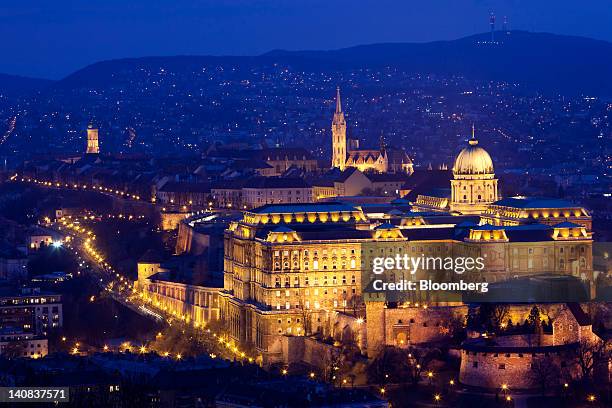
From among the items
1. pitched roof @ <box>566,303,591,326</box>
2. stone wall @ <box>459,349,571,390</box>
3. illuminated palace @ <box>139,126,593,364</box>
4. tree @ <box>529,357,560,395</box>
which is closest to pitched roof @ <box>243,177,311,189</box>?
illuminated palace @ <box>139,126,593,364</box>

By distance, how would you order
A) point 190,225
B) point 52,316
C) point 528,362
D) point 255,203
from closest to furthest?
point 528,362 < point 52,316 < point 190,225 < point 255,203

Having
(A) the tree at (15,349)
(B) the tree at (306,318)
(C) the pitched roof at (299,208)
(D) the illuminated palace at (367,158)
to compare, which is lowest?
(A) the tree at (15,349)

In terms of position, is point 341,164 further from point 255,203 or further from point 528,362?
point 528,362

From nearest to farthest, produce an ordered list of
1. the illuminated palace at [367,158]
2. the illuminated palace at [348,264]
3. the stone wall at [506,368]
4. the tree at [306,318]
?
the stone wall at [506,368] < the illuminated palace at [348,264] < the tree at [306,318] < the illuminated palace at [367,158]

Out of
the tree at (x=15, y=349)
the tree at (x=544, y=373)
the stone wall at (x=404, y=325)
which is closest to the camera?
the tree at (x=544, y=373)

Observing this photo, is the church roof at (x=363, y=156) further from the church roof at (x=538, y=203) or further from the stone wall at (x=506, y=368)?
the stone wall at (x=506, y=368)

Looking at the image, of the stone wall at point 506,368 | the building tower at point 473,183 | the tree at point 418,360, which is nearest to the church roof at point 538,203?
the building tower at point 473,183

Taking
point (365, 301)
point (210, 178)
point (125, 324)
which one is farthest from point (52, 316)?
point (210, 178)

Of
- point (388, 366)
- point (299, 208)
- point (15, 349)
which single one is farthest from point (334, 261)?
point (15, 349)
